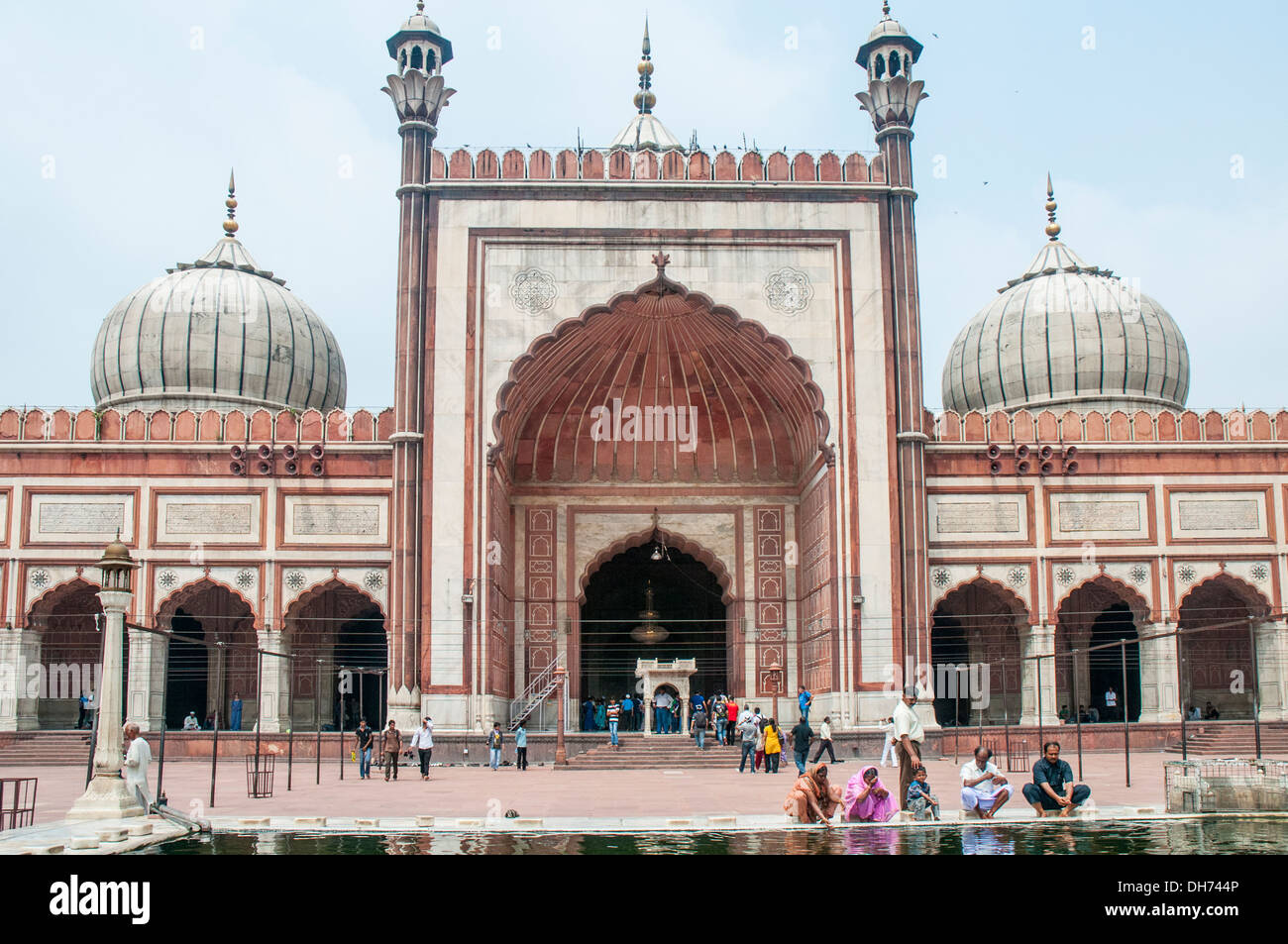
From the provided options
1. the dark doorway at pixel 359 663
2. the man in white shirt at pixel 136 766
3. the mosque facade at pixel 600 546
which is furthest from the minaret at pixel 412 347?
the man in white shirt at pixel 136 766

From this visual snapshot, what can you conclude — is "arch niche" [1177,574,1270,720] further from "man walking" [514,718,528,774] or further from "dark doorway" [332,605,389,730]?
"dark doorway" [332,605,389,730]

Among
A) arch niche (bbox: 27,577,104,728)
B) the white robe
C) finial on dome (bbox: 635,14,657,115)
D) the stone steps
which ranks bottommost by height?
the stone steps

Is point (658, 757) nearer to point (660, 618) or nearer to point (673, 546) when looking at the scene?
point (660, 618)

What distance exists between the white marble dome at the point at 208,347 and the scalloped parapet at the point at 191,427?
3729mm

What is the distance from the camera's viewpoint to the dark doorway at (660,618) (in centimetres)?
2405

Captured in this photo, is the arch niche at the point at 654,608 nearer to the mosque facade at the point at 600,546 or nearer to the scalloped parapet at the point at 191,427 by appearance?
the mosque facade at the point at 600,546

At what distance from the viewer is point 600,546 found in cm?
Result: 2320

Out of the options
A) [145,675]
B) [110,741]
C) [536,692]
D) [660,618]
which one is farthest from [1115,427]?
[110,741]

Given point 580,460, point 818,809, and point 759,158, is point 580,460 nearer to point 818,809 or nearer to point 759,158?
point 759,158

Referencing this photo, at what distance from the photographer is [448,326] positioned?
2038 centimetres

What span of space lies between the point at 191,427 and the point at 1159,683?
16.0 m

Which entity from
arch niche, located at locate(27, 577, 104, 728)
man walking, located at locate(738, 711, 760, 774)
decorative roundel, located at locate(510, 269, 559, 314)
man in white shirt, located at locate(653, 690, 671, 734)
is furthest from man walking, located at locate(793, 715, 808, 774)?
arch niche, located at locate(27, 577, 104, 728)

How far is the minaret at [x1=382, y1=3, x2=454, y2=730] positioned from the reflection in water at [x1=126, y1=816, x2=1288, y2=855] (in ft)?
33.4

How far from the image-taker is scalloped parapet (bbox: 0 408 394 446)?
2105 centimetres
